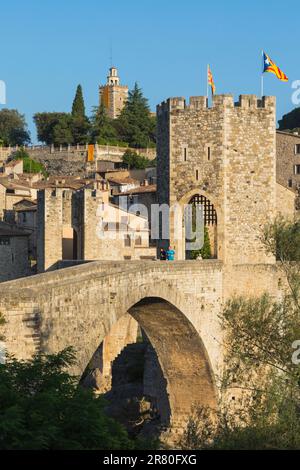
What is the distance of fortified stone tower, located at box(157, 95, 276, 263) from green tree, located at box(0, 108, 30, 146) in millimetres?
70653

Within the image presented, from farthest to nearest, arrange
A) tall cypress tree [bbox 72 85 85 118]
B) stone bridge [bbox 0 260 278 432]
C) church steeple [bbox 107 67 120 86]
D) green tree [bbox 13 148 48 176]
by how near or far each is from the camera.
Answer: church steeple [bbox 107 67 120 86] < tall cypress tree [bbox 72 85 85 118] < green tree [bbox 13 148 48 176] < stone bridge [bbox 0 260 278 432]

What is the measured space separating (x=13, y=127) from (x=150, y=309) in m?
78.9

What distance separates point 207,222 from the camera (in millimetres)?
29234

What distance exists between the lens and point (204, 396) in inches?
1119

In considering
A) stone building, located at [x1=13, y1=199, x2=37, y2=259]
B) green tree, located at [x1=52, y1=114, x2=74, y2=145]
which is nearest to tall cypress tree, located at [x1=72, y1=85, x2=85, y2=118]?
green tree, located at [x1=52, y1=114, x2=74, y2=145]

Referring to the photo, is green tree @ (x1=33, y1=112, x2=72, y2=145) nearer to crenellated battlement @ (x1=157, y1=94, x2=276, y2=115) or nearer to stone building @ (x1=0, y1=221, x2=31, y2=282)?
stone building @ (x1=0, y1=221, x2=31, y2=282)

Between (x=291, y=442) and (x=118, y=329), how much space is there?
56.0 ft

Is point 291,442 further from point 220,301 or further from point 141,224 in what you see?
point 141,224

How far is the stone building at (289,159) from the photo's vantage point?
190 ft

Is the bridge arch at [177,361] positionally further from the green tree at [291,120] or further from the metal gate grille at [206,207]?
the green tree at [291,120]

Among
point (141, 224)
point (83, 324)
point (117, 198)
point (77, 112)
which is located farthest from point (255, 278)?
point (77, 112)

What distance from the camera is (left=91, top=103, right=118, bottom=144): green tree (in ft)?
283

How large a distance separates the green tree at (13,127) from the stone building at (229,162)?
70.6m

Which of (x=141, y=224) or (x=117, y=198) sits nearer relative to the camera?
(x=141, y=224)
